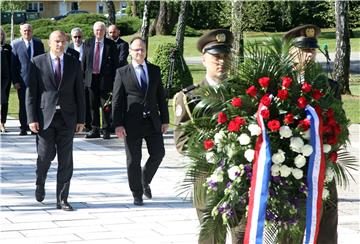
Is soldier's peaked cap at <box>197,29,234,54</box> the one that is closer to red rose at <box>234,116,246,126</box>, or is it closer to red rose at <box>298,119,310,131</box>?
red rose at <box>234,116,246,126</box>

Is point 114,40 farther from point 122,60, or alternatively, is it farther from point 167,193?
point 167,193

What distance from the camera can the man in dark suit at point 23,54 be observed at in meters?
15.1

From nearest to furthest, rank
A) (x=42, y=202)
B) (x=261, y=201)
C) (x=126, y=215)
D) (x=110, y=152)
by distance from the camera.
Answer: (x=261, y=201), (x=126, y=215), (x=42, y=202), (x=110, y=152)

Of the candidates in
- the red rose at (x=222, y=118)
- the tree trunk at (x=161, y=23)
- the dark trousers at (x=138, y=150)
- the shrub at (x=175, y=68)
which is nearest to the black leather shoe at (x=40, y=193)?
the dark trousers at (x=138, y=150)

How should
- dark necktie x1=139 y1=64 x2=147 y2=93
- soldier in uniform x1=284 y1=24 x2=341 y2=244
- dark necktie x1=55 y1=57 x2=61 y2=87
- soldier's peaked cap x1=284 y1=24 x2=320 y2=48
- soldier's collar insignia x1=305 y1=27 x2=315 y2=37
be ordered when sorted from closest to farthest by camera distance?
1. soldier in uniform x1=284 y1=24 x2=341 y2=244
2. soldier's peaked cap x1=284 y1=24 x2=320 y2=48
3. soldier's collar insignia x1=305 y1=27 x2=315 y2=37
4. dark necktie x1=55 y1=57 x2=61 y2=87
5. dark necktie x1=139 y1=64 x2=147 y2=93

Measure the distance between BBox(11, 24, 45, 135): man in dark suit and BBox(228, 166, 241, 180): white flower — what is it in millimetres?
10562

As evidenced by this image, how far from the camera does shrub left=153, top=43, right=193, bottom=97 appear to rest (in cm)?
2180

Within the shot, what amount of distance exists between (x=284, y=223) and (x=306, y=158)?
1.34 ft

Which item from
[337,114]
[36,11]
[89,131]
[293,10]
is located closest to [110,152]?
[89,131]

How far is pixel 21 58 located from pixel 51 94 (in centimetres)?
614

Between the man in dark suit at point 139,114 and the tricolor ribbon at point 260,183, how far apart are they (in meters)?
4.73

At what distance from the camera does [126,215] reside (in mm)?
9070

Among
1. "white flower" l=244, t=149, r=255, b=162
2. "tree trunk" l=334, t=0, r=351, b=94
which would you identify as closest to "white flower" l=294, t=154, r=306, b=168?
"white flower" l=244, t=149, r=255, b=162

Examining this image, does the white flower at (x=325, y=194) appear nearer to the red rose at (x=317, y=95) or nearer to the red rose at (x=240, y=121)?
the red rose at (x=317, y=95)
